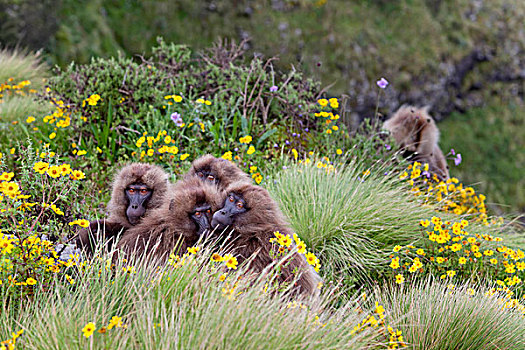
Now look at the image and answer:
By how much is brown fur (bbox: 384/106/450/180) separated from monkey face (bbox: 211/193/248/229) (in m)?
3.49

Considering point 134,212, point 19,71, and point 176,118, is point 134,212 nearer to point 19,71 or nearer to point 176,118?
point 176,118

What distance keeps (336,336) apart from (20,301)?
5.46 feet

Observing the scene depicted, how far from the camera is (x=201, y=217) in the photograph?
3717 millimetres

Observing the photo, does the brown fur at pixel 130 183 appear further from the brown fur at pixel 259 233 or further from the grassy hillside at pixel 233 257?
the brown fur at pixel 259 233

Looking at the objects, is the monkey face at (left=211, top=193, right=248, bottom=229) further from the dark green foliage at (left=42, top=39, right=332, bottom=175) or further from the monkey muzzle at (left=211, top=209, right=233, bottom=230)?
the dark green foliage at (left=42, top=39, right=332, bottom=175)

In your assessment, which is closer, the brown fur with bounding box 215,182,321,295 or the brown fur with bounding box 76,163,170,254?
the brown fur with bounding box 215,182,321,295

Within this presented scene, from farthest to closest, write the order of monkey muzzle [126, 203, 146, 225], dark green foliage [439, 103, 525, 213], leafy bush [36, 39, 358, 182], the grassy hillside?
dark green foliage [439, 103, 525, 213], leafy bush [36, 39, 358, 182], monkey muzzle [126, 203, 146, 225], the grassy hillside

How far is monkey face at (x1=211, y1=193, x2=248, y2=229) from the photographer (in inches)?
142

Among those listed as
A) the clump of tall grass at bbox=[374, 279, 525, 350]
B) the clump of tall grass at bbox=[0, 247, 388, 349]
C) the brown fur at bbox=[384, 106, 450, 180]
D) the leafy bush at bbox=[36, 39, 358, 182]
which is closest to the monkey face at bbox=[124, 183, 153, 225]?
the clump of tall grass at bbox=[0, 247, 388, 349]

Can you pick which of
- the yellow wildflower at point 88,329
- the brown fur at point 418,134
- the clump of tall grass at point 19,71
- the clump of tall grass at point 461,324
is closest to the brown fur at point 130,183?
the yellow wildflower at point 88,329

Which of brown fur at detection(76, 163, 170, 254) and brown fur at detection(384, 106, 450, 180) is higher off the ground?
brown fur at detection(384, 106, 450, 180)

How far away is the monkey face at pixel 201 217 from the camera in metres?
3.70

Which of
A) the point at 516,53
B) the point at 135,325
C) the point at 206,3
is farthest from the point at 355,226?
the point at 516,53

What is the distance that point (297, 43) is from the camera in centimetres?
1523
